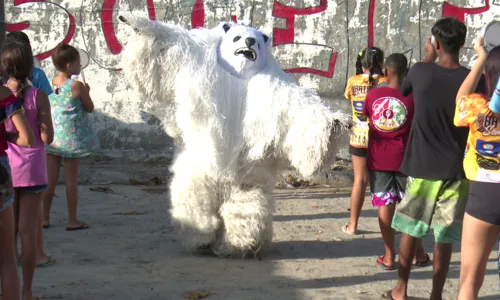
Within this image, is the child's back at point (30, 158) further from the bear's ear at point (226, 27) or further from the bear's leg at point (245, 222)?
the bear's ear at point (226, 27)

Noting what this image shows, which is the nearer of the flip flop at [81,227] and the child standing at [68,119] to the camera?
→ the child standing at [68,119]

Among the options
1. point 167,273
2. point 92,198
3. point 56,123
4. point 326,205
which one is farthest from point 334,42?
point 167,273

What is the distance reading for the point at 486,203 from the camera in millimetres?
3650

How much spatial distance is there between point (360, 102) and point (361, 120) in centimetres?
18

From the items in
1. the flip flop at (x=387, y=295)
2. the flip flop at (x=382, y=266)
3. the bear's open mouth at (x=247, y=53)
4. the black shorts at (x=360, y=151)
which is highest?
the bear's open mouth at (x=247, y=53)

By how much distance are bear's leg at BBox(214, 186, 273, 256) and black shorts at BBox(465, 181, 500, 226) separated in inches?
85.1

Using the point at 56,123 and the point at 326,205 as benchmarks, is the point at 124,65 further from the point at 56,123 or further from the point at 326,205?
the point at 326,205

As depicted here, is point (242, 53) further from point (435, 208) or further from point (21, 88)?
point (435, 208)

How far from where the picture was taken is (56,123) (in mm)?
6352

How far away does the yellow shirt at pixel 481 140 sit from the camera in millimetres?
3680

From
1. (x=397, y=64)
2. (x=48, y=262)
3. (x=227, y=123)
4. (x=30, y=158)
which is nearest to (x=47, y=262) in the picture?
(x=48, y=262)

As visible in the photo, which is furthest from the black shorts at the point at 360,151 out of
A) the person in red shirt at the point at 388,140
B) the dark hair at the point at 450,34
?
the dark hair at the point at 450,34

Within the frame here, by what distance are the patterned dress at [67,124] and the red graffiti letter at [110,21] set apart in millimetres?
3592

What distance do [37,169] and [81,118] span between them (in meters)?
1.91
